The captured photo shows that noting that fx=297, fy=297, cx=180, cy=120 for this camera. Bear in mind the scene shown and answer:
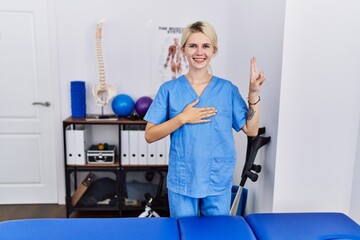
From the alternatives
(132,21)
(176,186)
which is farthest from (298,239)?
(132,21)

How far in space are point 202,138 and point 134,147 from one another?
126 centimetres

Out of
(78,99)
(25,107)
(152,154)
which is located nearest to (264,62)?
(152,154)

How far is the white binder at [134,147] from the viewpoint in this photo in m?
2.43

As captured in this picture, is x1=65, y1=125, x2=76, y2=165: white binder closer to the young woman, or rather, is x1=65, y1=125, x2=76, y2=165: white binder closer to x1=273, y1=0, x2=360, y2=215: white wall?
the young woman

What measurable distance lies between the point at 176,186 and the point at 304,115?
82 centimetres

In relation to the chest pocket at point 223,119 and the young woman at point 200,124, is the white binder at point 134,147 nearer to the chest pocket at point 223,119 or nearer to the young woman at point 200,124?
the young woman at point 200,124

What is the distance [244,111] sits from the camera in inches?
53.2

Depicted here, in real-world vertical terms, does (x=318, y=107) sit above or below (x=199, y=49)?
below

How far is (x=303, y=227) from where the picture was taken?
1.20 m

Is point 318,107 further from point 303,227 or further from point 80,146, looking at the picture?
point 80,146

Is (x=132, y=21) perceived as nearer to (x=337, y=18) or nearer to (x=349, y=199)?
(x=337, y=18)

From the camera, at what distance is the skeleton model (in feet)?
8.00

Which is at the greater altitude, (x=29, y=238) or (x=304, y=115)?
(x=304, y=115)

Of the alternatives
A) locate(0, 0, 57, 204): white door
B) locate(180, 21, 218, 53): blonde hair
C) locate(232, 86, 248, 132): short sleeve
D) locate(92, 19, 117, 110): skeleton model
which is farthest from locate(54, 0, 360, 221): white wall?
locate(0, 0, 57, 204): white door
